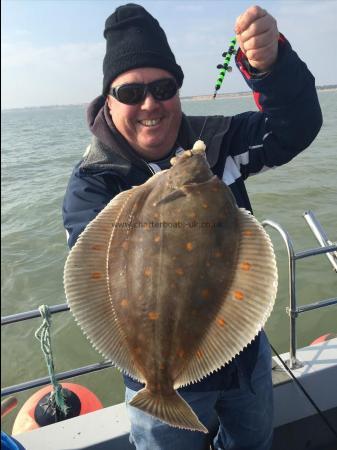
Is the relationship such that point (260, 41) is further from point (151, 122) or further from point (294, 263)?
point (294, 263)

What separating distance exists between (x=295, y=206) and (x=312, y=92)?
10214 millimetres

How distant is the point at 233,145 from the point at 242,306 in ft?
4.10

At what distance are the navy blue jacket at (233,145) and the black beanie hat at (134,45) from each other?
32cm

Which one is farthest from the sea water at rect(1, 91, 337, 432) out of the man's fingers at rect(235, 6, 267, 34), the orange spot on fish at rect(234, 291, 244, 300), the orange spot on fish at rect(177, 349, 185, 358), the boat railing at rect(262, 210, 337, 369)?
the boat railing at rect(262, 210, 337, 369)

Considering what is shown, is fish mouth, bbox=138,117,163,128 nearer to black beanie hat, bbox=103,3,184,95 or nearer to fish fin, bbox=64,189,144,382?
black beanie hat, bbox=103,3,184,95

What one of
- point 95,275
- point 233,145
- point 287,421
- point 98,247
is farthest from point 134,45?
point 287,421

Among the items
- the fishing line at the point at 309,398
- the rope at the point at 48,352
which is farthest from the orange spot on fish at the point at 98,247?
the fishing line at the point at 309,398

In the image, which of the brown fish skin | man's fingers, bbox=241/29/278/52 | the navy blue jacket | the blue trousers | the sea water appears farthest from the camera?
the sea water

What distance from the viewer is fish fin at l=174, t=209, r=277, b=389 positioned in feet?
5.94

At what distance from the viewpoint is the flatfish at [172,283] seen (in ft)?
5.71

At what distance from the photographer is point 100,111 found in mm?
2654

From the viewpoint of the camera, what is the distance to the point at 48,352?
277 cm

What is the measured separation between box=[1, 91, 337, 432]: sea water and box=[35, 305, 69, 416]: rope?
0.77ft

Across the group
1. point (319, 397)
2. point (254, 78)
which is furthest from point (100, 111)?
point (319, 397)
